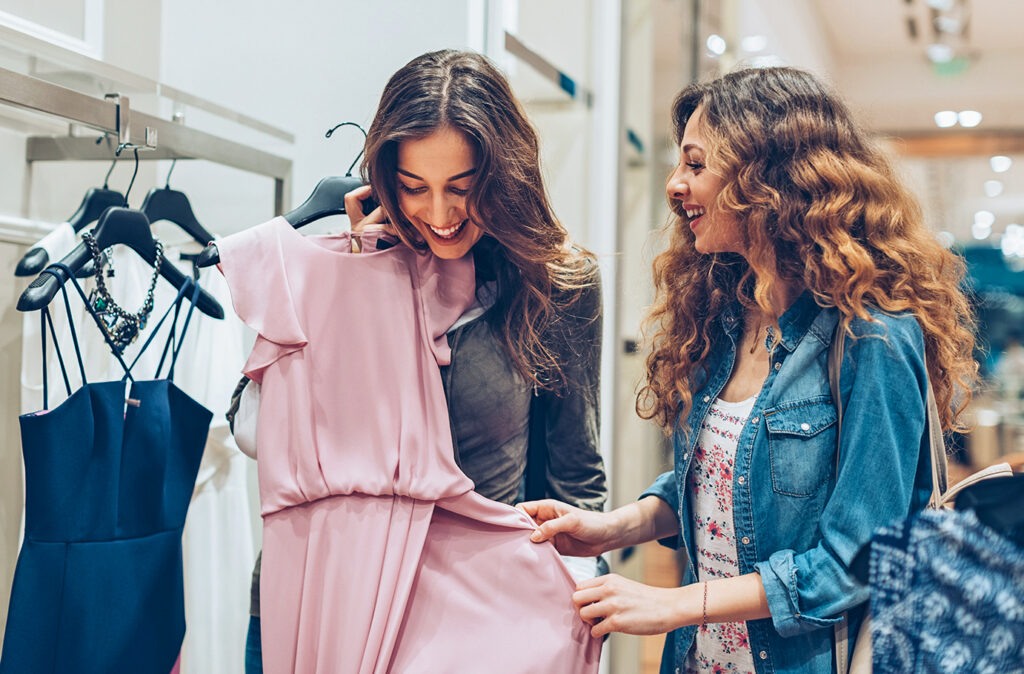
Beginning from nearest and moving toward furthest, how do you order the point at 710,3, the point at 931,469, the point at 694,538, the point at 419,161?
1. the point at 931,469
2. the point at 419,161
3. the point at 694,538
4. the point at 710,3

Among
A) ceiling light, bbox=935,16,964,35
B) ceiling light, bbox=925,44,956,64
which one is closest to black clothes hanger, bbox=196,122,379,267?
ceiling light, bbox=935,16,964,35

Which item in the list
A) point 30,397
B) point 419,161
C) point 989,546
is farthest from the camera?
point 30,397

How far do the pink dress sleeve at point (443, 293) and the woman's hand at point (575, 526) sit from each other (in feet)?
0.88

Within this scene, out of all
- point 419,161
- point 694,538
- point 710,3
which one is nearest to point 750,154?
point 419,161

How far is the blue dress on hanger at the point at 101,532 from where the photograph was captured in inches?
50.3

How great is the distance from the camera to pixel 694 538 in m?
1.32

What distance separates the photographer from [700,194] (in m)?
1.24

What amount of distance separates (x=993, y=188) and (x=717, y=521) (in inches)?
401

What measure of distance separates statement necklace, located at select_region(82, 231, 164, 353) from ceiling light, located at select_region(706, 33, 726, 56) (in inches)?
138

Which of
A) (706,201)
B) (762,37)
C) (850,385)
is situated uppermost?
(762,37)

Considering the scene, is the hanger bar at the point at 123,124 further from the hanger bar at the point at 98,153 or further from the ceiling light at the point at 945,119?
the ceiling light at the point at 945,119

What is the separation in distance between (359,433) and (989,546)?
77 centimetres

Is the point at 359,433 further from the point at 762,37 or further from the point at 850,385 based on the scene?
the point at 762,37

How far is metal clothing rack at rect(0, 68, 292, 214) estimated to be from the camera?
4.24 ft
